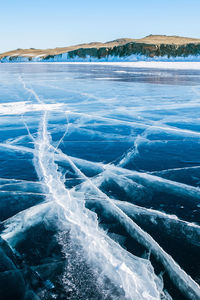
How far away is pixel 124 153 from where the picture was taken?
12.9 ft

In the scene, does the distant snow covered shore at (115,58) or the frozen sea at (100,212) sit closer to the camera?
the frozen sea at (100,212)

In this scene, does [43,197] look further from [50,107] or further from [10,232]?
[50,107]

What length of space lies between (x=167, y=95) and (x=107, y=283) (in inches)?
313

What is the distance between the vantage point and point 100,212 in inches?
93.8

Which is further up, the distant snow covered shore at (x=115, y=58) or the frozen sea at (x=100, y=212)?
the distant snow covered shore at (x=115, y=58)

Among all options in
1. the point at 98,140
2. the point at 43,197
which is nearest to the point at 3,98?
the point at 98,140

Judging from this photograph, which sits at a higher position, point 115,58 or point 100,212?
point 115,58

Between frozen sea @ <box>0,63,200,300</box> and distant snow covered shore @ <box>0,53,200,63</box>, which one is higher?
distant snow covered shore @ <box>0,53,200,63</box>

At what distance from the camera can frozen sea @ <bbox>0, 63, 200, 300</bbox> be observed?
161 cm

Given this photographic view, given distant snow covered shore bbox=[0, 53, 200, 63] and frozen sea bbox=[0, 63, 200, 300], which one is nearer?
frozen sea bbox=[0, 63, 200, 300]

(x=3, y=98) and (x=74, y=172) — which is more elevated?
(x=3, y=98)

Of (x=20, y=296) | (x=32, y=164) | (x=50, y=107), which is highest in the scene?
(x=50, y=107)

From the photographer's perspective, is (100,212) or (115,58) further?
(115,58)

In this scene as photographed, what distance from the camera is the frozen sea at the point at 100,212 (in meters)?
1.61
